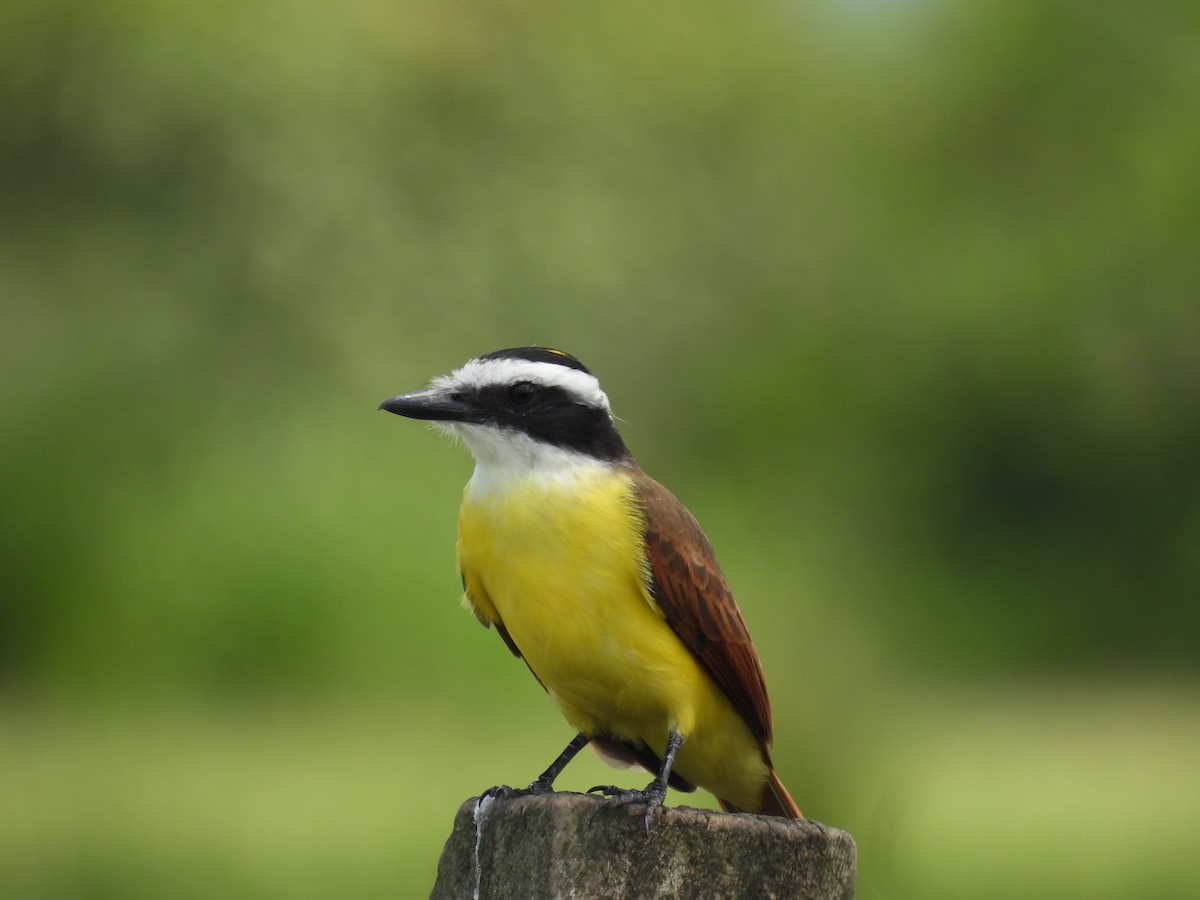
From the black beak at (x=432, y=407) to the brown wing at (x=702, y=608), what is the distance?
0.70 ft

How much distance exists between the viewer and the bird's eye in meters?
1.37

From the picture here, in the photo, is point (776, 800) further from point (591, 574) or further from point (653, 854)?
point (653, 854)

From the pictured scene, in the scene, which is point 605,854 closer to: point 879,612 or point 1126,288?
point 879,612

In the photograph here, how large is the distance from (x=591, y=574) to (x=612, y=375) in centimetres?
400

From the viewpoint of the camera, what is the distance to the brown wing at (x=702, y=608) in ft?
4.38

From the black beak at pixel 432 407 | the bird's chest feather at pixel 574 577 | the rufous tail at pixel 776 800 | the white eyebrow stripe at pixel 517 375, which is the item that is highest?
the white eyebrow stripe at pixel 517 375

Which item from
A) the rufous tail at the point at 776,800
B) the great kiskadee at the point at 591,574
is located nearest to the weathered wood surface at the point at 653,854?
the great kiskadee at the point at 591,574

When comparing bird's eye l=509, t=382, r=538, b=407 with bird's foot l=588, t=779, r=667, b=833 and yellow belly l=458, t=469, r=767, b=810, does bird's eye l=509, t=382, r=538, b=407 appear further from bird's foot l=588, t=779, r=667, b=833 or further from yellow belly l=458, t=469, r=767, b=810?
bird's foot l=588, t=779, r=667, b=833

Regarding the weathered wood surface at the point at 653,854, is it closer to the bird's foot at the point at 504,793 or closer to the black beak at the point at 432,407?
the bird's foot at the point at 504,793

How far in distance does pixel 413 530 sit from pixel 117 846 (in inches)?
77.5

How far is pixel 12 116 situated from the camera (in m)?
4.55

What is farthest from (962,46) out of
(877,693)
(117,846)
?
(117,846)

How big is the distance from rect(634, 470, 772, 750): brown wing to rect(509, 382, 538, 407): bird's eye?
16 cm

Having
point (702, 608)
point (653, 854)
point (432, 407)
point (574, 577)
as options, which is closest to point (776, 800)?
point (702, 608)
